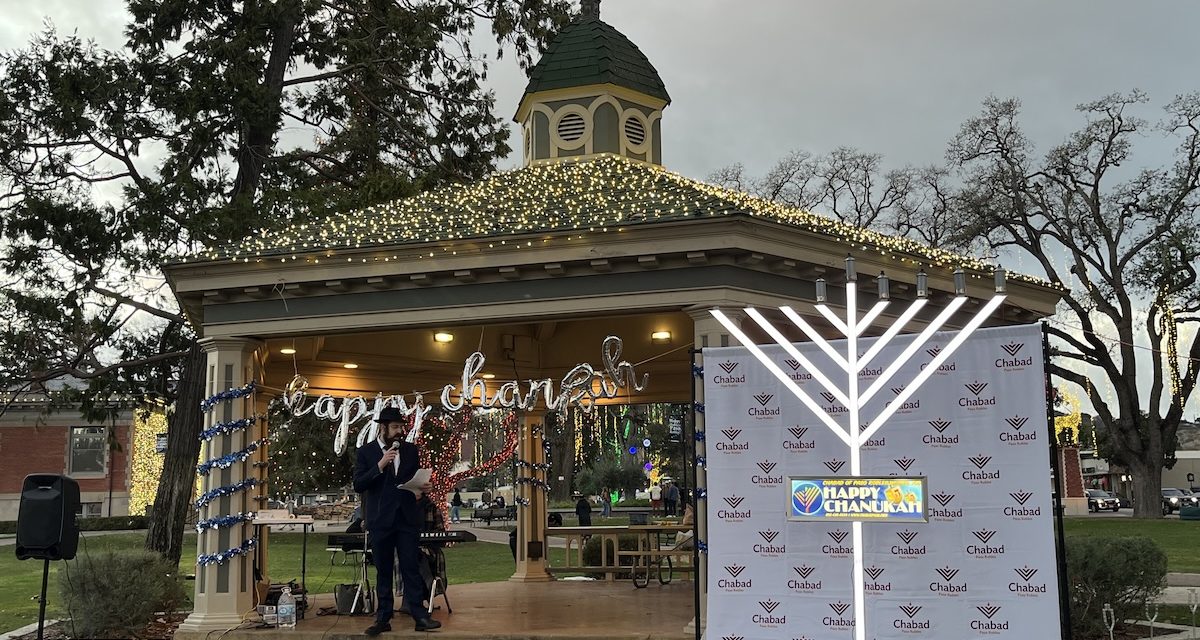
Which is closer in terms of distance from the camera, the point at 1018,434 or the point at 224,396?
the point at 1018,434

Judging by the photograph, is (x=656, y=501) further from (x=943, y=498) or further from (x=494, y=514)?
(x=943, y=498)

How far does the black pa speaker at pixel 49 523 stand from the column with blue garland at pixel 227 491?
196 centimetres

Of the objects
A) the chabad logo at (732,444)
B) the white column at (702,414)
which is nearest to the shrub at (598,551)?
the white column at (702,414)

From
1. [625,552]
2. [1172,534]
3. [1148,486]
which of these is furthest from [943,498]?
[1148,486]

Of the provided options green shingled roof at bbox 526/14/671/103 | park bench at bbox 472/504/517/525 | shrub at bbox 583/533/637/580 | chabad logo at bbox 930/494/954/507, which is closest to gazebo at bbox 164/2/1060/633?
green shingled roof at bbox 526/14/671/103

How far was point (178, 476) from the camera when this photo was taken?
58.9 ft

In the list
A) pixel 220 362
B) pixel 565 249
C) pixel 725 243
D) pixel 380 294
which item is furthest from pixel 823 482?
pixel 220 362

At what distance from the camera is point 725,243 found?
34.0 ft

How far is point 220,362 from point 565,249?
14.0 ft

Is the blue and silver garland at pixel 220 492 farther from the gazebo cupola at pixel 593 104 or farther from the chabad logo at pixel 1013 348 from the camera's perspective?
the chabad logo at pixel 1013 348

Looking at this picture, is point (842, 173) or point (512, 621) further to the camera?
point (842, 173)

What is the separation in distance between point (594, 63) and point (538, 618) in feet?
28.1

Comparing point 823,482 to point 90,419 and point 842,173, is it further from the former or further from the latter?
point 842,173

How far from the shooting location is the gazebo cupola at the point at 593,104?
52.5ft
